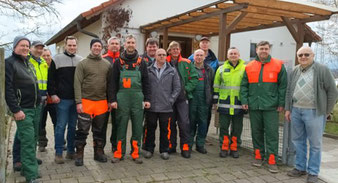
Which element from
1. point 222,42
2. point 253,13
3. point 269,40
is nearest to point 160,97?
point 222,42

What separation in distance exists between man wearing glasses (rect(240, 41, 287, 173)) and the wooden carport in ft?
6.84

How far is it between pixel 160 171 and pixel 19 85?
7.58 ft

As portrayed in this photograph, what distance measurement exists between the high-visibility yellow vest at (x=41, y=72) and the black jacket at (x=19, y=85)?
0.47 m

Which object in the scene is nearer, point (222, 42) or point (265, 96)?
point (265, 96)

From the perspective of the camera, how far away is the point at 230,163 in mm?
4910

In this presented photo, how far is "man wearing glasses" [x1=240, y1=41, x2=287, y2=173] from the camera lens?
454cm

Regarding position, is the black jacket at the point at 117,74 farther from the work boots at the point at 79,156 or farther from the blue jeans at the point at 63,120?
the work boots at the point at 79,156

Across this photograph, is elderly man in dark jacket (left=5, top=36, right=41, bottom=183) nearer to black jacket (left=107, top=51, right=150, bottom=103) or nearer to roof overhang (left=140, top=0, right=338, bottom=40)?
black jacket (left=107, top=51, right=150, bottom=103)

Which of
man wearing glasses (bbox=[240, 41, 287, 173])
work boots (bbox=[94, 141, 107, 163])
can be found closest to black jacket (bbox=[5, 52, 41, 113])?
work boots (bbox=[94, 141, 107, 163])

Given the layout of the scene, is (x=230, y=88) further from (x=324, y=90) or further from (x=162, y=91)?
(x=324, y=90)

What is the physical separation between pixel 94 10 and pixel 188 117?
5.99 meters

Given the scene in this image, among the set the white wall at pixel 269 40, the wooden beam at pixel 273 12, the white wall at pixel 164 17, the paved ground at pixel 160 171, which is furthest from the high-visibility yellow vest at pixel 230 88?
the white wall at pixel 269 40

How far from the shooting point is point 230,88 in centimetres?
500

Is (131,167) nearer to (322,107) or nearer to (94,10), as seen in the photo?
(322,107)
